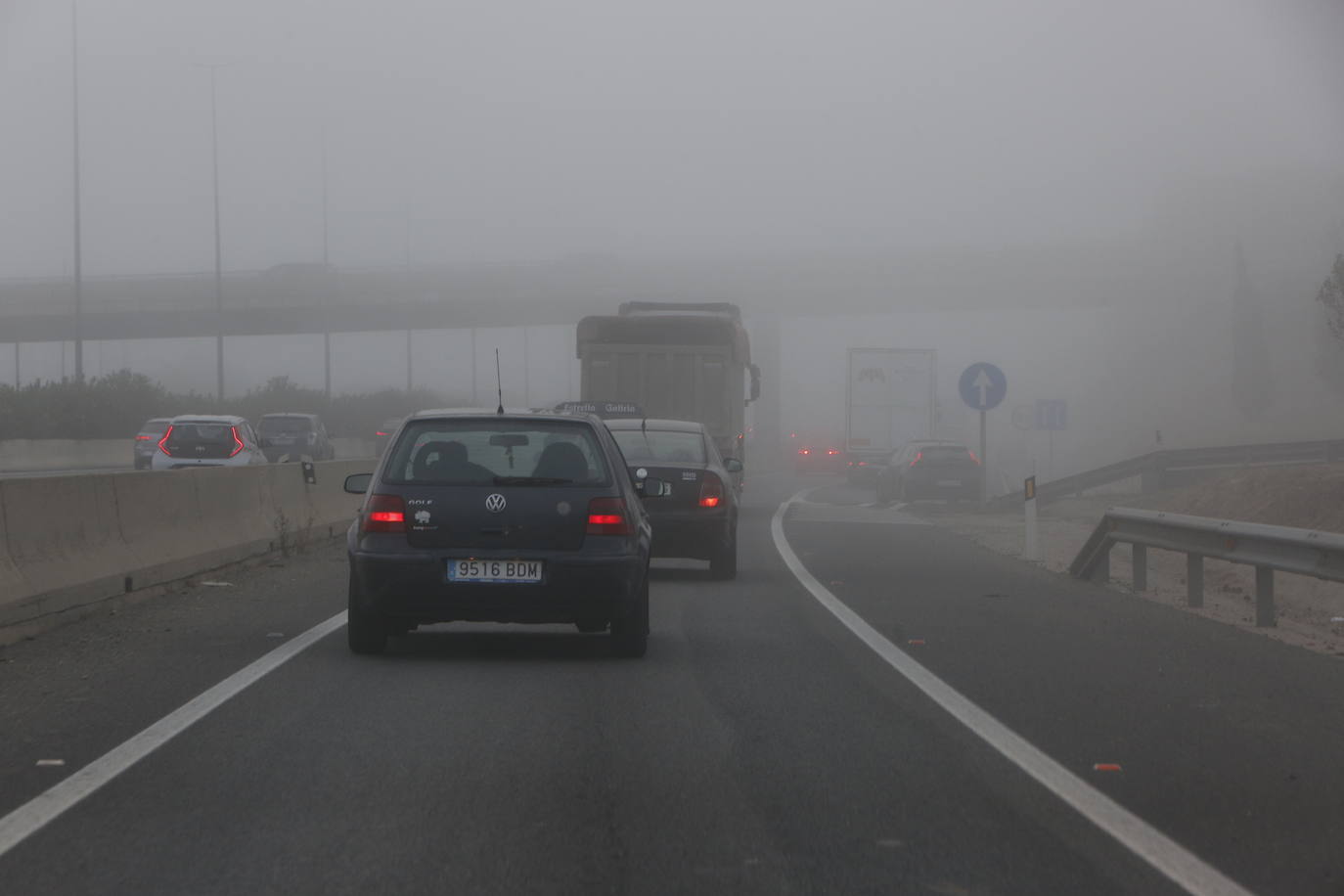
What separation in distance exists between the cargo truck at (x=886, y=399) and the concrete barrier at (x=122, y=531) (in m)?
28.3

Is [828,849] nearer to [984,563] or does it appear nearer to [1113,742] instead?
[1113,742]

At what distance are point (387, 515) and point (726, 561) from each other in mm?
6493

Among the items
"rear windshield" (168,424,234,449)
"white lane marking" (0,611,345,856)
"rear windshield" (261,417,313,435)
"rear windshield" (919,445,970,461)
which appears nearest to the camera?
"white lane marking" (0,611,345,856)

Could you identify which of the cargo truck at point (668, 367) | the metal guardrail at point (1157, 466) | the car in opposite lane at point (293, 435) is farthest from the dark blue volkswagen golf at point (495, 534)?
the car in opposite lane at point (293, 435)

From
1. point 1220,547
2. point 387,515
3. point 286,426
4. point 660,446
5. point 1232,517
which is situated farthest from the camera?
point 286,426

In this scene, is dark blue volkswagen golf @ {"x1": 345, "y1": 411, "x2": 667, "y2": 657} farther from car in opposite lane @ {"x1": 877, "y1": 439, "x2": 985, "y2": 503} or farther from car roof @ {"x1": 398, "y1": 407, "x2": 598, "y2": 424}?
car in opposite lane @ {"x1": 877, "y1": 439, "x2": 985, "y2": 503}

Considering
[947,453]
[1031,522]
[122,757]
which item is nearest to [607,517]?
[122,757]

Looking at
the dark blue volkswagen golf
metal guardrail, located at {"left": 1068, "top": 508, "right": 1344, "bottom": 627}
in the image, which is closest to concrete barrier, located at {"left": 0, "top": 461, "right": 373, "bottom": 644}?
the dark blue volkswagen golf

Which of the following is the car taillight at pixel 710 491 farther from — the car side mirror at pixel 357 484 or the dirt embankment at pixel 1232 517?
the car side mirror at pixel 357 484

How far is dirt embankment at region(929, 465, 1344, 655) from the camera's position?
1387cm

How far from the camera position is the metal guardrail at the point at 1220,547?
10875 mm

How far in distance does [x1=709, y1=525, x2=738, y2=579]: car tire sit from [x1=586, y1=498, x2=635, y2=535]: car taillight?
19.3 ft

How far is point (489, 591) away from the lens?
976 cm

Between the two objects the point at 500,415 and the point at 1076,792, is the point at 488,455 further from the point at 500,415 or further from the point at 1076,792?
the point at 1076,792
